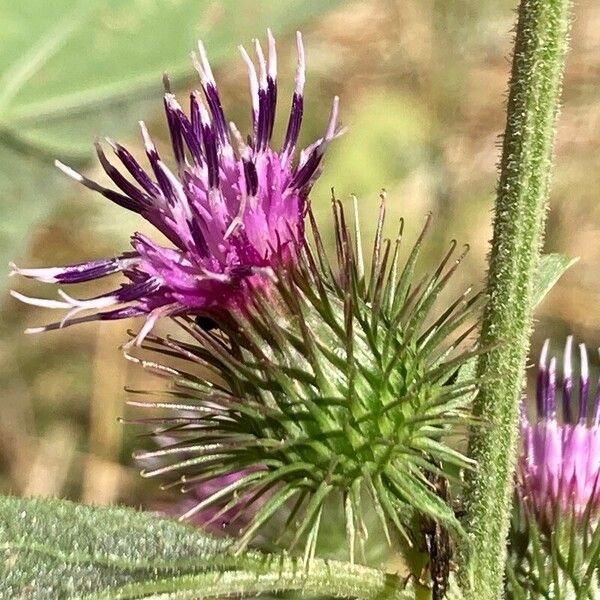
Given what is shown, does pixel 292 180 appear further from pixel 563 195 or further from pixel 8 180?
pixel 563 195

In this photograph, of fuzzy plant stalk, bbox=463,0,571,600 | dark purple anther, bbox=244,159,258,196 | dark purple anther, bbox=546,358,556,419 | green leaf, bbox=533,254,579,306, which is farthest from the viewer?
dark purple anther, bbox=546,358,556,419

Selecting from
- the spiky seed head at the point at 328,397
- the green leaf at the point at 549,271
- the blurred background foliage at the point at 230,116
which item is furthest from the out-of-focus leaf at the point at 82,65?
the spiky seed head at the point at 328,397

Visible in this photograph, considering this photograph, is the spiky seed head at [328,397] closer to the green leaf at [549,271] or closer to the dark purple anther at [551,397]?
the green leaf at [549,271]

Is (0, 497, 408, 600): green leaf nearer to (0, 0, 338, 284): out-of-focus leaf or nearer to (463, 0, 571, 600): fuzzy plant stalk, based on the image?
(463, 0, 571, 600): fuzzy plant stalk

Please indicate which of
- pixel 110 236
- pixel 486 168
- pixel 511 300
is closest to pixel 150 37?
pixel 110 236

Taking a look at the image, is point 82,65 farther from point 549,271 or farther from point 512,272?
point 512,272

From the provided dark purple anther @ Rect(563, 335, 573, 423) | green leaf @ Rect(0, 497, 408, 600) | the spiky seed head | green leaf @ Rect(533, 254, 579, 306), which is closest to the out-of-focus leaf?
dark purple anther @ Rect(563, 335, 573, 423)

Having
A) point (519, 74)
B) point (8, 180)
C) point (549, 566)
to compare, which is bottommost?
point (549, 566)
